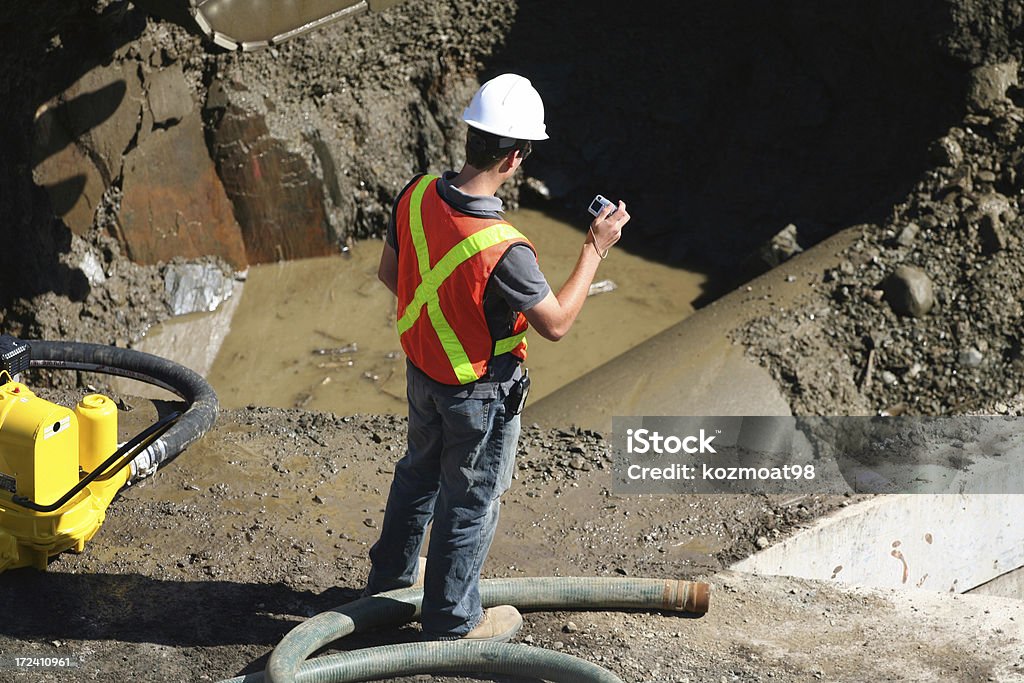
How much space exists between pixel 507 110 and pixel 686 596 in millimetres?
1964

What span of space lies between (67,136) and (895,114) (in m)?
6.03

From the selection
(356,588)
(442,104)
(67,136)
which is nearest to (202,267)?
(67,136)

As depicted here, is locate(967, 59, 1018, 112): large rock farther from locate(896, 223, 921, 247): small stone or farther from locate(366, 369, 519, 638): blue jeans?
locate(366, 369, 519, 638): blue jeans

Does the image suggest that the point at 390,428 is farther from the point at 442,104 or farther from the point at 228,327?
the point at 442,104

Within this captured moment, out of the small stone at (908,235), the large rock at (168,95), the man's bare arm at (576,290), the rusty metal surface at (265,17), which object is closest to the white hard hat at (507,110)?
the man's bare arm at (576,290)

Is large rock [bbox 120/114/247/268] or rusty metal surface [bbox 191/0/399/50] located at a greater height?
rusty metal surface [bbox 191/0/399/50]

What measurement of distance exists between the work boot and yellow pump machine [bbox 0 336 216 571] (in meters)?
1.33

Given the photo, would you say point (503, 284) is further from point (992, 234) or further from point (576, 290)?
point (992, 234)

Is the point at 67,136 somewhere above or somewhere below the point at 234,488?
above

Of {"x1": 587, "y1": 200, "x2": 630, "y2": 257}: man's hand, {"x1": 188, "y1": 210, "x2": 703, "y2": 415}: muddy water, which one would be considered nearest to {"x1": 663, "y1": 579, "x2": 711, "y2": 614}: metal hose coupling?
{"x1": 587, "y1": 200, "x2": 630, "y2": 257}: man's hand

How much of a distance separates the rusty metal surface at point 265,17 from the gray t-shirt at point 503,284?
3.44m

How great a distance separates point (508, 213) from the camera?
10.1 metres

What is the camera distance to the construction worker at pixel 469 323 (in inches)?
127

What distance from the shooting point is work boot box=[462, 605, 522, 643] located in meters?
3.77
